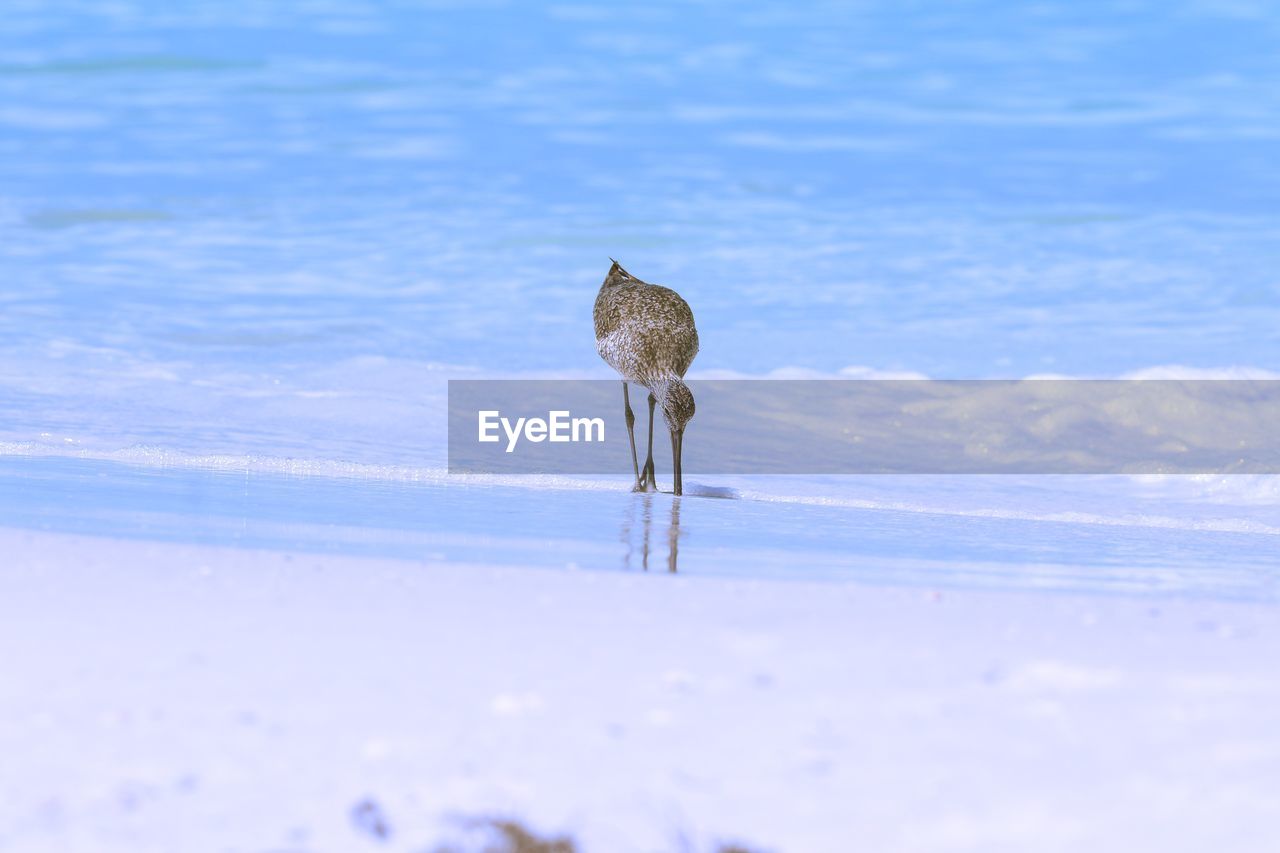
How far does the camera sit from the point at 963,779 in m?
3.47

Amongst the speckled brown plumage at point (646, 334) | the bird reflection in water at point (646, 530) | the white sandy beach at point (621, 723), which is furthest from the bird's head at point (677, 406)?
the white sandy beach at point (621, 723)

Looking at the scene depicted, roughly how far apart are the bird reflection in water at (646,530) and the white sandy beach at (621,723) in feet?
4.96

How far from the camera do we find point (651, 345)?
11.3 m

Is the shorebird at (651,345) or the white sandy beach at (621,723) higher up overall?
the shorebird at (651,345)

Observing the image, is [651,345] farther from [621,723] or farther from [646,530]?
[621,723]

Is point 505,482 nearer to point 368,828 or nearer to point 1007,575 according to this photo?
point 1007,575

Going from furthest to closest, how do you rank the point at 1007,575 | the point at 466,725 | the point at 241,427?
the point at 241,427
the point at 1007,575
the point at 466,725

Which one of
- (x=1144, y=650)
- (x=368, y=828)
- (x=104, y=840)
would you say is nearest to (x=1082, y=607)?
(x=1144, y=650)

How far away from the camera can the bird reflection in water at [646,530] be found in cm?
692

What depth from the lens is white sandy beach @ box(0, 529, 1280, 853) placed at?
3268 millimetres

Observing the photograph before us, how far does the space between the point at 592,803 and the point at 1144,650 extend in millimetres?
2112

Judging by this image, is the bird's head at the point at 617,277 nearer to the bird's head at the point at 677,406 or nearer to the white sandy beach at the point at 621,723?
the bird's head at the point at 677,406

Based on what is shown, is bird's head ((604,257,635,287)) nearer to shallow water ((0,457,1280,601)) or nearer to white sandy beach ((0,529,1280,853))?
shallow water ((0,457,1280,601))

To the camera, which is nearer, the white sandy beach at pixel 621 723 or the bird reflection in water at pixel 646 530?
the white sandy beach at pixel 621 723
